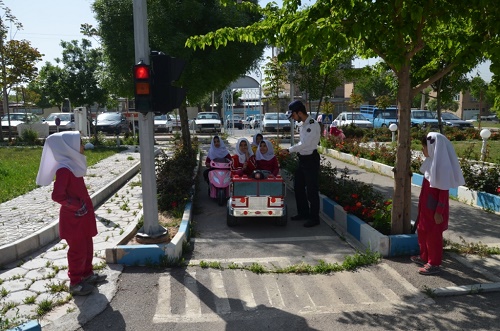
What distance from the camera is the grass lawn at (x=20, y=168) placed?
380 inches

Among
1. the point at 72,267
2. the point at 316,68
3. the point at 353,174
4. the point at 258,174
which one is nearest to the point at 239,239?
the point at 258,174

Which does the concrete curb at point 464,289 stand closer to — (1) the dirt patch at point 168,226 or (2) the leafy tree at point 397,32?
(2) the leafy tree at point 397,32

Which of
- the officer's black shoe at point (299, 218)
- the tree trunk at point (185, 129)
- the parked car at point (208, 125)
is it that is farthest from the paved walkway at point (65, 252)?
the parked car at point (208, 125)

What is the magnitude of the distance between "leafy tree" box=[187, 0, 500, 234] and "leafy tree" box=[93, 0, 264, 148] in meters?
4.88

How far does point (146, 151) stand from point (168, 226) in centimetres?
160

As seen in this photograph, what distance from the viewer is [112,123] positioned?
28344 millimetres

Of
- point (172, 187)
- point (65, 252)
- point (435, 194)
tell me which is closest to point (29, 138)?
point (172, 187)

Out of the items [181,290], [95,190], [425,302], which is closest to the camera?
[425,302]

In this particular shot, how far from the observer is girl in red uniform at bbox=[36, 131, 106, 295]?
464 centimetres

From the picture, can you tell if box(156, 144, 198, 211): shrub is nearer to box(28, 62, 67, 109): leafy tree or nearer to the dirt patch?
the dirt patch

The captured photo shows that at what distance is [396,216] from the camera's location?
19.8 ft

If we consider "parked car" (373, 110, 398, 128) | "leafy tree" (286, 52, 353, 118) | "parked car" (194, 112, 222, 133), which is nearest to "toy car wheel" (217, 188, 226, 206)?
"leafy tree" (286, 52, 353, 118)

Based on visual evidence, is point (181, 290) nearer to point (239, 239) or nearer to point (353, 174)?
point (239, 239)

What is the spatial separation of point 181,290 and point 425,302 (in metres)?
2.75
